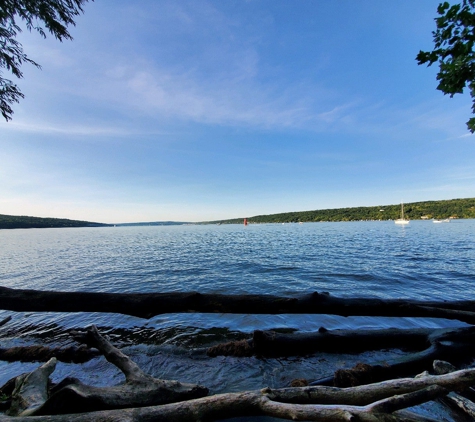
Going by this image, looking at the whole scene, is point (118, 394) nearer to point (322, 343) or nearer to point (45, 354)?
point (45, 354)

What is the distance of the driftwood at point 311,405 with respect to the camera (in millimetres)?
2211

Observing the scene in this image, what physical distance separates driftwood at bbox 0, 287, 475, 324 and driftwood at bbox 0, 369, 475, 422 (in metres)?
2.44

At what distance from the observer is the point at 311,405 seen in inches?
91.7

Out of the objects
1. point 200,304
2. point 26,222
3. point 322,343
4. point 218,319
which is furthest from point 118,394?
point 26,222

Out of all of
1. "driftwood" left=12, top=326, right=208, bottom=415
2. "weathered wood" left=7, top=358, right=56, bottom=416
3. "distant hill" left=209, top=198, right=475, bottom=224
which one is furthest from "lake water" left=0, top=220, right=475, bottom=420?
"distant hill" left=209, top=198, right=475, bottom=224

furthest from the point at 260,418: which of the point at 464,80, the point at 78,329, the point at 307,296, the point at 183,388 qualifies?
the point at 78,329

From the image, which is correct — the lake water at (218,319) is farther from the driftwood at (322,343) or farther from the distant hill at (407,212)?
the distant hill at (407,212)

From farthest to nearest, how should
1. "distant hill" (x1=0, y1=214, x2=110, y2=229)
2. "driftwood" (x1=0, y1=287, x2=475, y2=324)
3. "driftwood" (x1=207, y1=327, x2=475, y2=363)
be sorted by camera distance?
"distant hill" (x1=0, y1=214, x2=110, y2=229) < "driftwood" (x1=207, y1=327, x2=475, y2=363) < "driftwood" (x1=0, y1=287, x2=475, y2=324)

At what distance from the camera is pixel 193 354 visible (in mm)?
5742

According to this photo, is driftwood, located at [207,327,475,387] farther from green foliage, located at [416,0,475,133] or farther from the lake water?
green foliage, located at [416,0,475,133]

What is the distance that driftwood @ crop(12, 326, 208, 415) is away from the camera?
8.68 feet

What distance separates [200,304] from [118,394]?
91.5 inches

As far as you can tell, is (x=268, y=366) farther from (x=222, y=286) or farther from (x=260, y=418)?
(x=222, y=286)

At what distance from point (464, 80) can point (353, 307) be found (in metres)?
4.76
